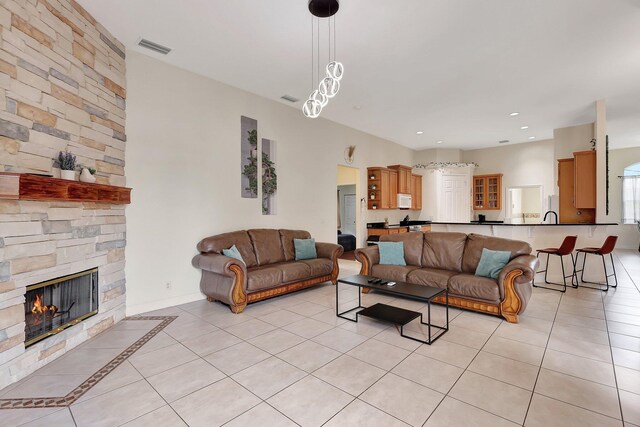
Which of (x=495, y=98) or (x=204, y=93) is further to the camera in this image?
(x=495, y=98)

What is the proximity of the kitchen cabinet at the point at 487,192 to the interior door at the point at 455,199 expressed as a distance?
1.77 feet

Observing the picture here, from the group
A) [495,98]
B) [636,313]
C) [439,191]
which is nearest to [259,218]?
[495,98]

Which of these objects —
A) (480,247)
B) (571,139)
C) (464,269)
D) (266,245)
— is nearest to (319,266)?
(266,245)

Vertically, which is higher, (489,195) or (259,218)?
(489,195)

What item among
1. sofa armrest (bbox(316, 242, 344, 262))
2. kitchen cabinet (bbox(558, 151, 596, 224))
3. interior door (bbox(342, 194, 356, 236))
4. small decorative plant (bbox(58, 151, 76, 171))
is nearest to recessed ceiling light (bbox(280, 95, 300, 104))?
sofa armrest (bbox(316, 242, 344, 262))

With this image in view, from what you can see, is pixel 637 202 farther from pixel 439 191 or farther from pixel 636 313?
pixel 636 313

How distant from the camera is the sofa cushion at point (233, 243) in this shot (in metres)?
4.30

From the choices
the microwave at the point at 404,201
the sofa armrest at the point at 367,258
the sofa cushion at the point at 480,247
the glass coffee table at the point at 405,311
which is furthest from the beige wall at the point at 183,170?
the microwave at the point at 404,201

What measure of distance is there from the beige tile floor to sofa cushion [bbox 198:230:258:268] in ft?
3.18

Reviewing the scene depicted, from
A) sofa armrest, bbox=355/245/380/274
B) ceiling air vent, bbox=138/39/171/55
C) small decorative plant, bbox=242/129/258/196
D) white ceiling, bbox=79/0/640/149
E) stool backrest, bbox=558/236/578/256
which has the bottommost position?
sofa armrest, bbox=355/245/380/274

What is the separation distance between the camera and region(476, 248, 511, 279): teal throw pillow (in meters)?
3.81

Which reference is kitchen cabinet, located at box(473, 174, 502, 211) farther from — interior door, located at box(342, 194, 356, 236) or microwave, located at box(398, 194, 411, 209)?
interior door, located at box(342, 194, 356, 236)

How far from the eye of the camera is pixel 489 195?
9.41m

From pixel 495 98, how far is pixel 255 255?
16.5 feet
